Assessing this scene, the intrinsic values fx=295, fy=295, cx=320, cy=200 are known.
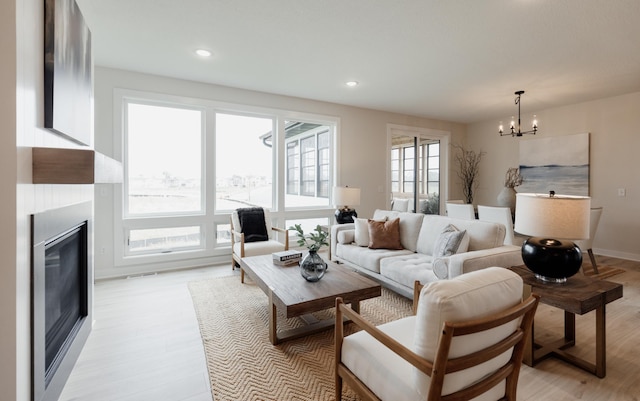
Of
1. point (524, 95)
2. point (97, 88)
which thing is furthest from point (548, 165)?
point (97, 88)

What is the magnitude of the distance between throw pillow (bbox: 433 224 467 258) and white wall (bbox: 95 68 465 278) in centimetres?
272

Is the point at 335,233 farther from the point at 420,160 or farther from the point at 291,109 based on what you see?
the point at 420,160

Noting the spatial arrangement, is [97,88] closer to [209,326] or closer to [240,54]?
[240,54]

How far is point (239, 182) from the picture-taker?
470cm

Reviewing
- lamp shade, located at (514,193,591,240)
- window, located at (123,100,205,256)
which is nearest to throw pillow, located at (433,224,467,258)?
lamp shade, located at (514,193,591,240)

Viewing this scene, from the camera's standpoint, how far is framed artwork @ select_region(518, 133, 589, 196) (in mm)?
5125

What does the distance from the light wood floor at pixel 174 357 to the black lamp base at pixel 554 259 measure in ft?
2.08

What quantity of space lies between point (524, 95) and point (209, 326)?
5.46 meters

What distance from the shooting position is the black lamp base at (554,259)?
1.96 m

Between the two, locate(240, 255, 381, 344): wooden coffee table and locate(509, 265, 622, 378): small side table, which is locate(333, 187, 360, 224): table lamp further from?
locate(509, 265, 622, 378): small side table

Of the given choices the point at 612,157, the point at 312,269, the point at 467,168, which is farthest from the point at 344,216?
the point at 612,157

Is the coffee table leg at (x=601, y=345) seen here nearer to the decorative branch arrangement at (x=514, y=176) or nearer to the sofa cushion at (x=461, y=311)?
the sofa cushion at (x=461, y=311)

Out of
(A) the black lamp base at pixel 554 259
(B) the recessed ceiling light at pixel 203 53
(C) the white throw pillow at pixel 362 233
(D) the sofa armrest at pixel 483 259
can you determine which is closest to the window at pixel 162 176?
(B) the recessed ceiling light at pixel 203 53

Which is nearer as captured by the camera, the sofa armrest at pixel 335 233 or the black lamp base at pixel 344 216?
the sofa armrest at pixel 335 233
